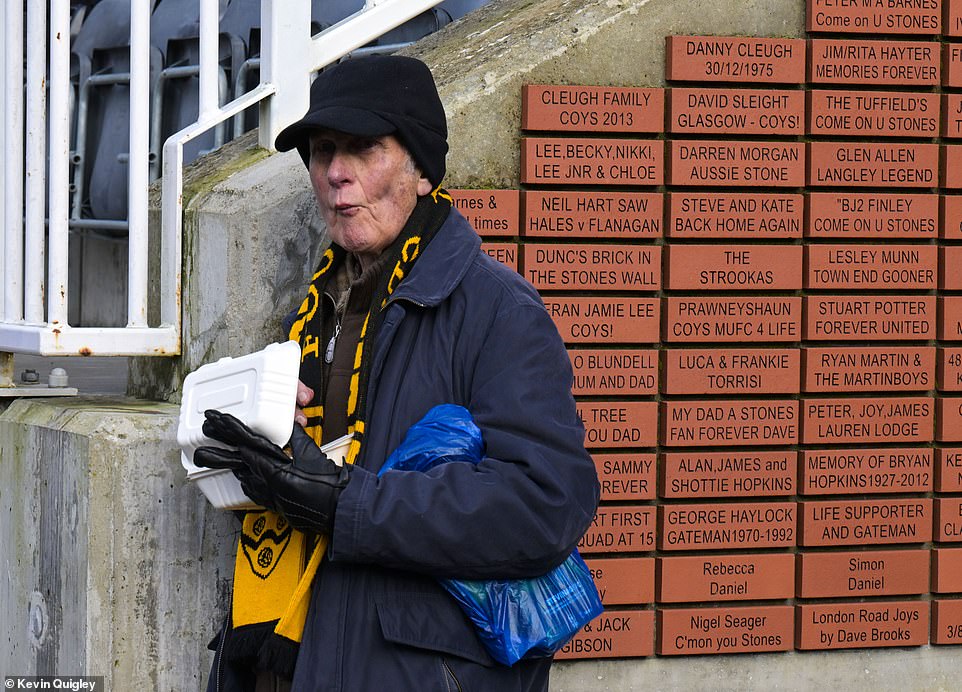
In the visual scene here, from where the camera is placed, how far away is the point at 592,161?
377cm

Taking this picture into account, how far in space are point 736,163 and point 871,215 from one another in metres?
0.44

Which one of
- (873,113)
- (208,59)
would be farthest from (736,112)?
(208,59)

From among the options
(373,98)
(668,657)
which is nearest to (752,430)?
(668,657)

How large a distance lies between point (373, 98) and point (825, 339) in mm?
1887

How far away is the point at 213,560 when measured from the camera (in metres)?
3.44

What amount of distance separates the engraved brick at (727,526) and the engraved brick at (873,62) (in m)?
1.22

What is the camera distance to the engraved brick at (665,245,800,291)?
3857 mm

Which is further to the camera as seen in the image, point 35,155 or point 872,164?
point 872,164

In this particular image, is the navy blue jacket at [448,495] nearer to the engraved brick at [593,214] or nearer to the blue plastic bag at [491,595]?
the blue plastic bag at [491,595]

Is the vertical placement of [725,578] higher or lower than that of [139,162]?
lower

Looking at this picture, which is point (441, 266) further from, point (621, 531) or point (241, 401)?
point (621, 531)

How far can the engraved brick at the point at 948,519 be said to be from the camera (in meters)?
4.07

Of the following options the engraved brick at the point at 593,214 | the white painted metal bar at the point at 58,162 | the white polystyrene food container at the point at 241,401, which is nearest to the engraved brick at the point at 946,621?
the engraved brick at the point at 593,214

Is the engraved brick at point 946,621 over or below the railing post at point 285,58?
below
